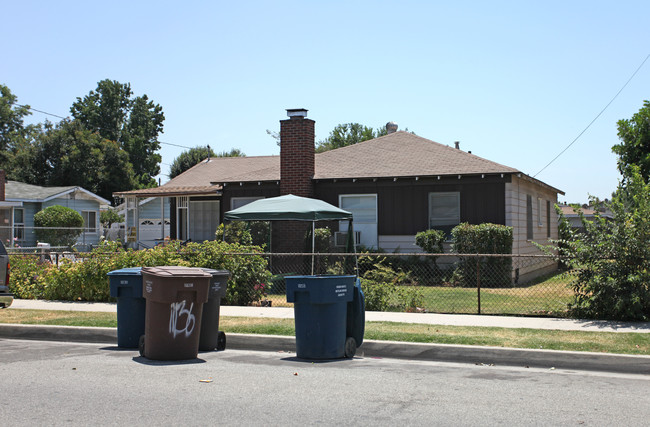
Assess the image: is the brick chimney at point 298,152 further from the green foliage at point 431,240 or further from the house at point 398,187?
the green foliage at point 431,240

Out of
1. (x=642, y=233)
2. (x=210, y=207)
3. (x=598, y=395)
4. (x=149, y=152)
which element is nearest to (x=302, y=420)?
(x=598, y=395)

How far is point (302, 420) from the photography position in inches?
219

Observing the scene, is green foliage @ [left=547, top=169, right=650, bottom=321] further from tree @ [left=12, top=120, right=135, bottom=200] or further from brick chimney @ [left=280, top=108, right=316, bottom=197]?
tree @ [left=12, top=120, right=135, bottom=200]

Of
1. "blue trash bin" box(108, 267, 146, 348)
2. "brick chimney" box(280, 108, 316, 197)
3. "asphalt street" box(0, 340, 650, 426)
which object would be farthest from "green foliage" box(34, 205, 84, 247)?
"asphalt street" box(0, 340, 650, 426)

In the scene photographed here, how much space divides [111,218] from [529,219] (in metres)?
34.4

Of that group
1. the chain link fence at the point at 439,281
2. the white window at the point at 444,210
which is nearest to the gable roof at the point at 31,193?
the chain link fence at the point at 439,281

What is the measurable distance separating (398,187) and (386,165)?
1.22 m

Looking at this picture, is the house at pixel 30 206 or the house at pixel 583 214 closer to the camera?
the house at pixel 583 214

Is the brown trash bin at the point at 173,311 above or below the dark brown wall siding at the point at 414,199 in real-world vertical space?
below

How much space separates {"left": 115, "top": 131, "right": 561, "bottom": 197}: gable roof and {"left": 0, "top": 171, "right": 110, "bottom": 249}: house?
344 inches

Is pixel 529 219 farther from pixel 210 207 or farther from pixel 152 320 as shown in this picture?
pixel 152 320

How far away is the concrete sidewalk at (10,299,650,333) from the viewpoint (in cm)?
1027

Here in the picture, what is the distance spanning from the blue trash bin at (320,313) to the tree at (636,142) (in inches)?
536

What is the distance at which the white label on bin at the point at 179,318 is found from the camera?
822 centimetres
